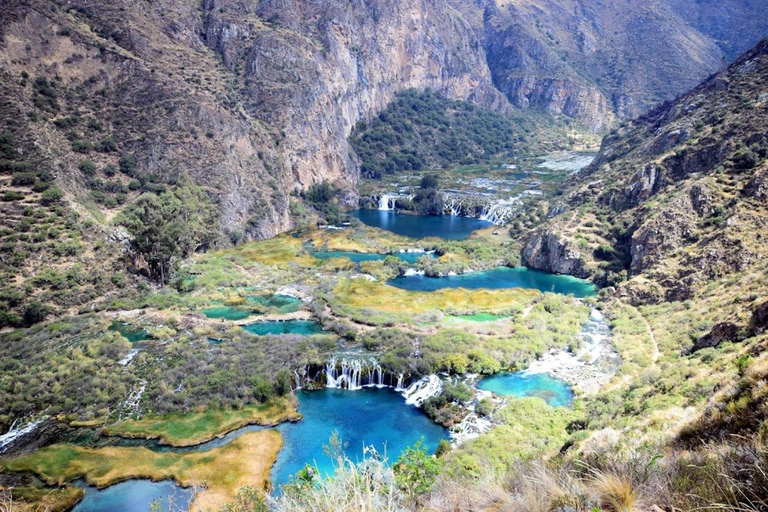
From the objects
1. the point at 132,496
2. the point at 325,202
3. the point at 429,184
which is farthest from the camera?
the point at 429,184

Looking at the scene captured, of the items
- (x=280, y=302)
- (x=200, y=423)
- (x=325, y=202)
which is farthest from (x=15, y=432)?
(x=325, y=202)

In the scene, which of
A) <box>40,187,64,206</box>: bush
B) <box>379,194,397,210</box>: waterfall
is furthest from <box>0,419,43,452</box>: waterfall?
<box>379,194,397,210</box>: waterfall

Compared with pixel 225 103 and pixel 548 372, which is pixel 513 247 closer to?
pixel 548 372

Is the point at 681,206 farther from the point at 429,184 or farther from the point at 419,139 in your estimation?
the point at 419,139

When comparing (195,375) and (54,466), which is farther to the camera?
(195,375)

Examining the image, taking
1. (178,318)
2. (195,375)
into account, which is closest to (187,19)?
(178,318)

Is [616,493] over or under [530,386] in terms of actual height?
over
